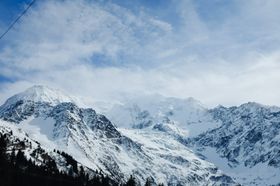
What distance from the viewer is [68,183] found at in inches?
6289

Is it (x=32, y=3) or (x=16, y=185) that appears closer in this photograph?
(x=32, y=3)

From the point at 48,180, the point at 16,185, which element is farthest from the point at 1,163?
the point at 48,180

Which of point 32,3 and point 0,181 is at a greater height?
point 32,3

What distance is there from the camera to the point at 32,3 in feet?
132

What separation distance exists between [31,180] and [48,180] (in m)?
5.11

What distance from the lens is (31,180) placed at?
157750 millimetres

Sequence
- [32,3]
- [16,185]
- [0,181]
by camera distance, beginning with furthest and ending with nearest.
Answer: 1. [16,185]
2. [0,181]
3. [32,3]

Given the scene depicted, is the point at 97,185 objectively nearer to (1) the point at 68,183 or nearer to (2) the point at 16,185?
(1) the point at 68,183

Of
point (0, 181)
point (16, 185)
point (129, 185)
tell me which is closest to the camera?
point (0, 181)

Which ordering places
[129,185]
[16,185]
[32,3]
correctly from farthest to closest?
[129,185], [16,185], [32,3]

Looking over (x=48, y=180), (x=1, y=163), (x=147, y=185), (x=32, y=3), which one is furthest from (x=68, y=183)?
(x=32, y=3)

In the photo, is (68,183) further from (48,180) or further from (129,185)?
(129,185)

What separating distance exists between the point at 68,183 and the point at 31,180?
415 inches

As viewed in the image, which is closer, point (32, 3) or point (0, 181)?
point (32, 3)
